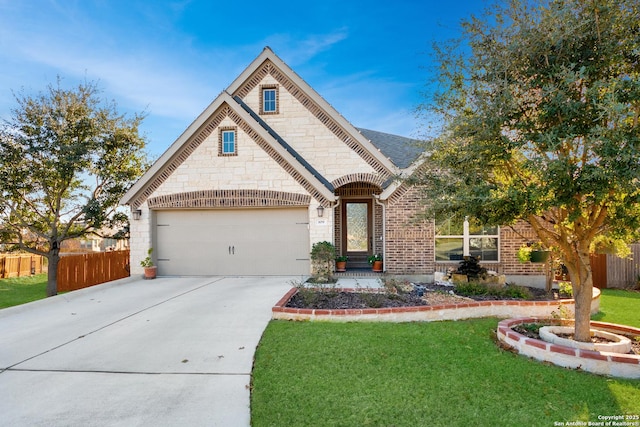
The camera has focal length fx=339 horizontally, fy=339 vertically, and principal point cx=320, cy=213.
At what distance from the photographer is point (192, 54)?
47.6ft

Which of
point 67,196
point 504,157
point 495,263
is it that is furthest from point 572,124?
point 67,196

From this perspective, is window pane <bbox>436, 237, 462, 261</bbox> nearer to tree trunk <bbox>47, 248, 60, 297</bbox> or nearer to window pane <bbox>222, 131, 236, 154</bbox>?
window pane <bbox>222, 131, 236, 154</bbox>

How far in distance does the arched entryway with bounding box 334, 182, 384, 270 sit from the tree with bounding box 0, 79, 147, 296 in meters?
8.58

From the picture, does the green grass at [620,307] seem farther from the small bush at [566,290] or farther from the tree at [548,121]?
the tree at [548,121]

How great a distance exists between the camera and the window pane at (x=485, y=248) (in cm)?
1151

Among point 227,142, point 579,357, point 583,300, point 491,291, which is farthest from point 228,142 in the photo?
point 579,357

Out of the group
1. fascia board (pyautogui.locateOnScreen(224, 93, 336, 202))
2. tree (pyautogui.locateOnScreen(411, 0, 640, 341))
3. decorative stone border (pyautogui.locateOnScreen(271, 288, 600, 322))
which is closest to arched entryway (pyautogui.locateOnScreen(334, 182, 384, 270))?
fascia board (pyautogui.locateOnScreen(224, 93, 336, 202))

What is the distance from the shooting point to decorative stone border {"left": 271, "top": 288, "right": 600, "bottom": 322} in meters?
6.77

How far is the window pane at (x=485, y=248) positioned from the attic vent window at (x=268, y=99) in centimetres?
895

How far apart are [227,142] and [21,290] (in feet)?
34.9

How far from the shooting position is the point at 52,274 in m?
12.1

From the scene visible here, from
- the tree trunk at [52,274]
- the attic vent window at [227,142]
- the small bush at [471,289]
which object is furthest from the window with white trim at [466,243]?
the tree trunk at [52,274]

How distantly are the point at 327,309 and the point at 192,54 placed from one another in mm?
12854

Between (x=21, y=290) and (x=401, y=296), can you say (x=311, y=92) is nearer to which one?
(x=401, y=296)
